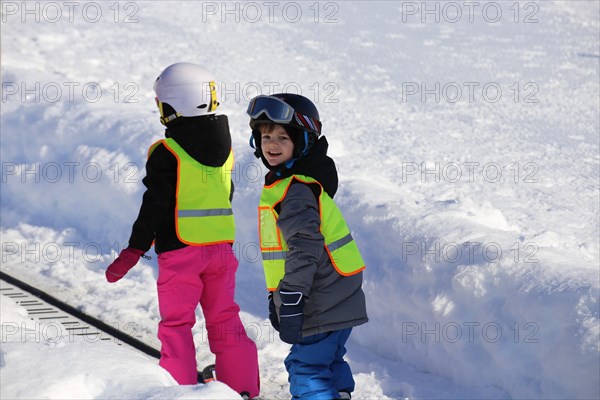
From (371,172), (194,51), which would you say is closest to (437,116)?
(371,172)

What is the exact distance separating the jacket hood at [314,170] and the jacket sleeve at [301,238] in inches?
4.2

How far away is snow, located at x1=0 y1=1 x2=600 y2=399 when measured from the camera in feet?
15.3

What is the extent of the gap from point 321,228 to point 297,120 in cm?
50

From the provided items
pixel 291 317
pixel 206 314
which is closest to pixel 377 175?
pixel 206 314

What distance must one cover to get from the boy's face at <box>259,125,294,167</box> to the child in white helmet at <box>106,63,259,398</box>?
639mm

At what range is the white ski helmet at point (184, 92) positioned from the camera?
4.27 m

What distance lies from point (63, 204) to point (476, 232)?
13.0 feet

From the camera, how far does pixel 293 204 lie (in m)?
3.57

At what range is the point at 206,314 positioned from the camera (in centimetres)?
454
